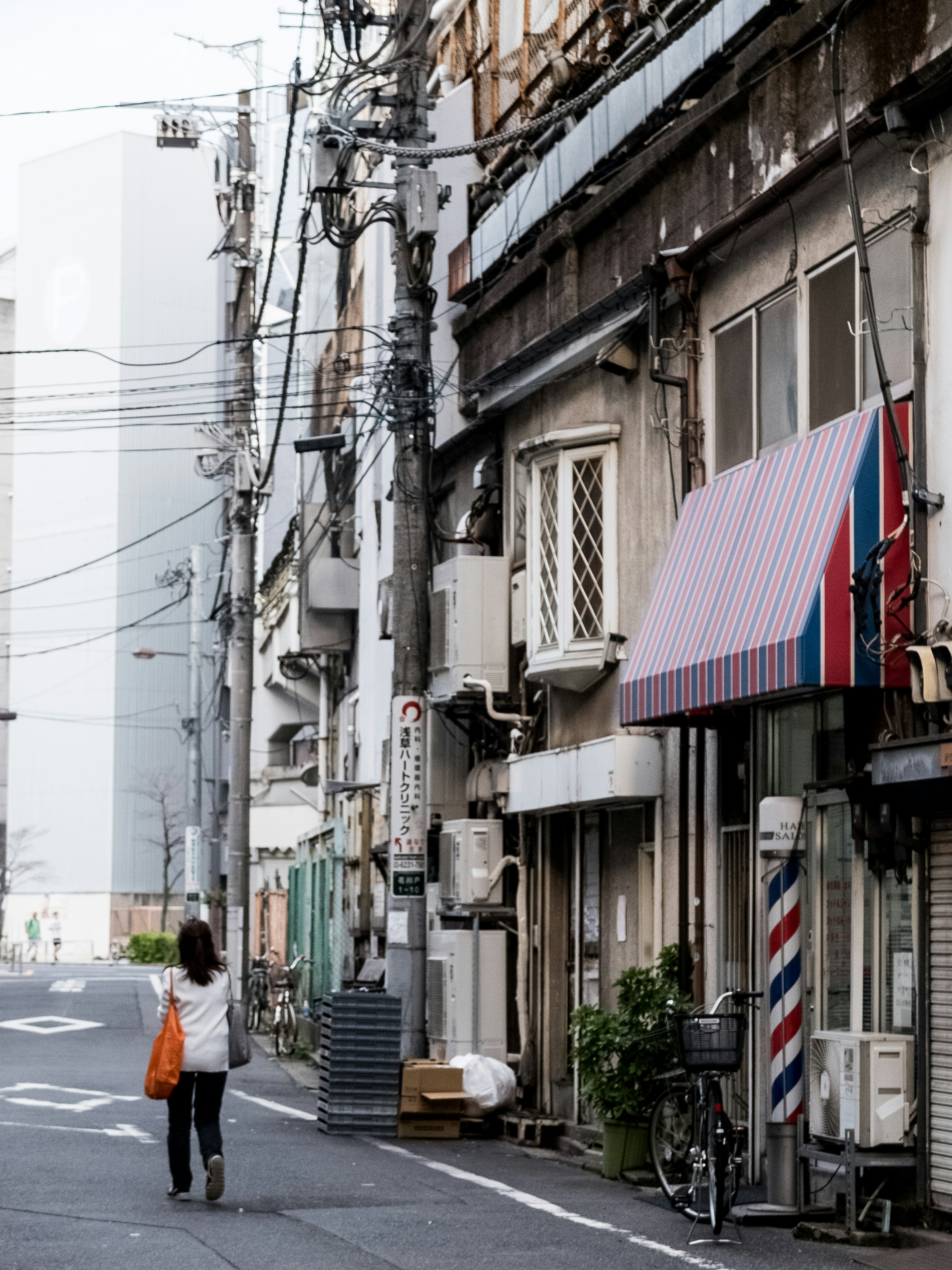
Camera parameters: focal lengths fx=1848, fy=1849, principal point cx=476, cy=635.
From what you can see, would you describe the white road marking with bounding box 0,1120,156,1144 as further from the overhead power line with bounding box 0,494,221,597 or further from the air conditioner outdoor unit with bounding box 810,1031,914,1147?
the overhead power line with bounding box 0,494,221,597

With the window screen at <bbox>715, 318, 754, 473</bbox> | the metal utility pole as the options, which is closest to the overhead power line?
the metal utility pole

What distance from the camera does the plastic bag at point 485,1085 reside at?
1689 cm

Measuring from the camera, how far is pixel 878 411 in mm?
11812

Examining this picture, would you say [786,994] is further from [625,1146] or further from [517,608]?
[517,608]

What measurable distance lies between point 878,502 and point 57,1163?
7.56 m

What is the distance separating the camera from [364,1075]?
655 inches

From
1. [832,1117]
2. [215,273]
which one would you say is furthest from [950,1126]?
[215,273]

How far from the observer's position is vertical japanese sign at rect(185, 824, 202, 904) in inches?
1649

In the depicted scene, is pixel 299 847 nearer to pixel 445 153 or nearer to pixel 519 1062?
pixel 519 1062

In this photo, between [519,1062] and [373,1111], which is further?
[519,1062]

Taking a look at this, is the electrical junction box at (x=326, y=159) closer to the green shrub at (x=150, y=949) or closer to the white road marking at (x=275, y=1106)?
the white road marking at (x=275, y=1106)

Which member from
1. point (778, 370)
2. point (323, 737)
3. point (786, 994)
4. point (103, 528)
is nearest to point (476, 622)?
point (778, 370)

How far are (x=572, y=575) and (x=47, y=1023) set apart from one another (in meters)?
17.9

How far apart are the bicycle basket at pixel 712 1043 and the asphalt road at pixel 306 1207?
0.99m
